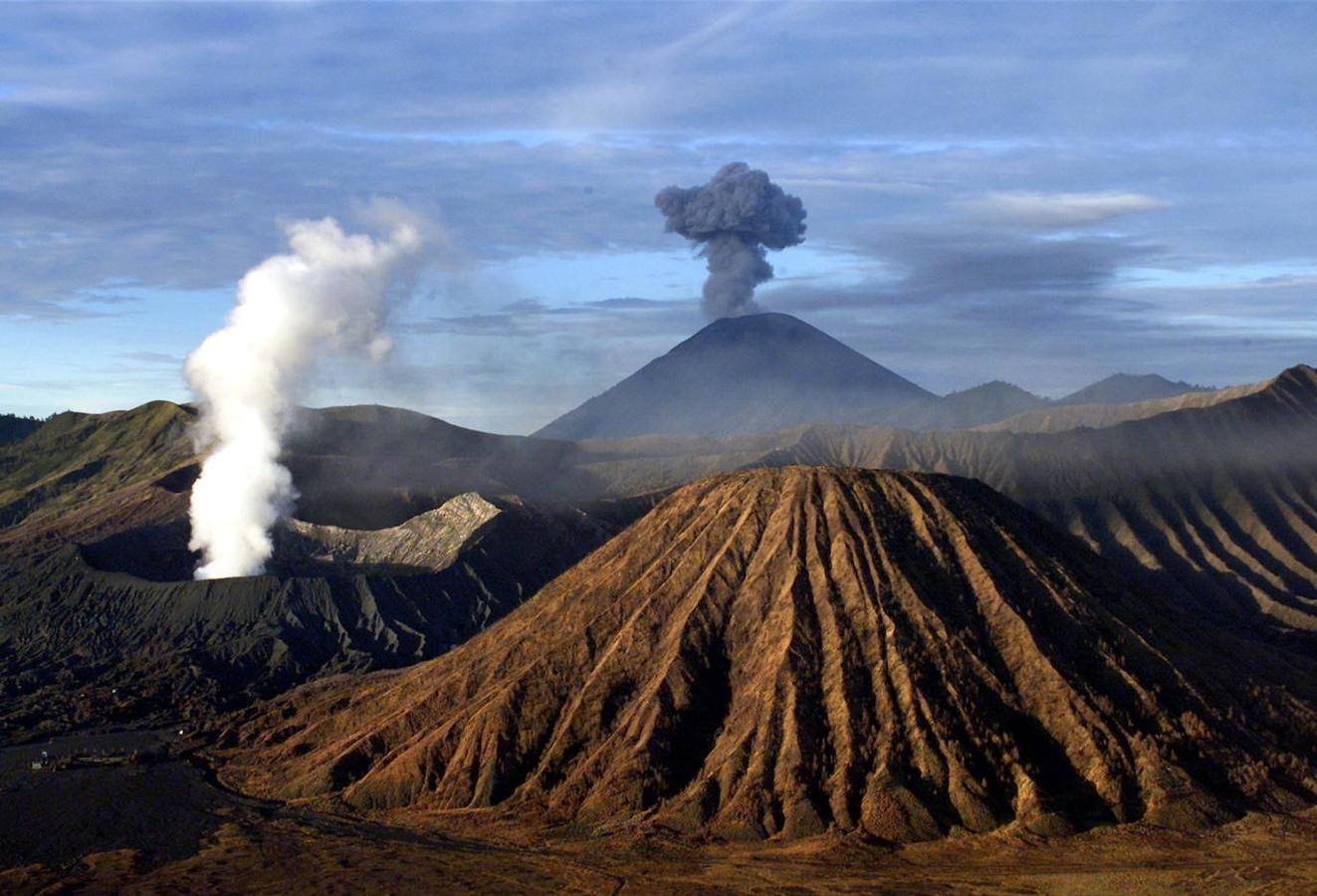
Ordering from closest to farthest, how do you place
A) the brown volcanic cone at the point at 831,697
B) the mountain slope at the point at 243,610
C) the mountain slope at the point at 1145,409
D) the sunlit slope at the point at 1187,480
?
1. the brown volcanic cone at the point at 831,697
2. the mountain slope at the point at 243,610
3. the sunlit slope at the point at 1187,480
4. the mountain slope at the point at 1145,409

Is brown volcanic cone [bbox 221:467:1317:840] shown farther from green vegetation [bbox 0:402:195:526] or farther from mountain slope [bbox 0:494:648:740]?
green vegetation [bbox 0:402:195:526]

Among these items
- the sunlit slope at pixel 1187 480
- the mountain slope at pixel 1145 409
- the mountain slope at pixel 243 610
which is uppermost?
the mountain slope at pixel 1145 409

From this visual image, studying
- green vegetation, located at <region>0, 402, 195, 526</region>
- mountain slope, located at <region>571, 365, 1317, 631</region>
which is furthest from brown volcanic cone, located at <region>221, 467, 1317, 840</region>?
green vegetation, located at <region>0, 402, 195, 526</region>

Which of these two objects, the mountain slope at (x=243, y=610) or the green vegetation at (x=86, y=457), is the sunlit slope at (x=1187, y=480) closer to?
the mountain slope at (x=243, y=610)

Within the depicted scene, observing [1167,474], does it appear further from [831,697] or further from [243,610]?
[831,697]

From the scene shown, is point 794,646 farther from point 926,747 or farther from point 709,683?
point 926,747

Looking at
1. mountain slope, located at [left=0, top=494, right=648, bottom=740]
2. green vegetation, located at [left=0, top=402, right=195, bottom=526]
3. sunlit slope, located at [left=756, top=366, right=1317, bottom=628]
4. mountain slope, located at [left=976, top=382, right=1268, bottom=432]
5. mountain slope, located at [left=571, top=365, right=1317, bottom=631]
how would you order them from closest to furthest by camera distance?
mountain slope, located at [left=0, top=494, right=648, bottom=740] → mountain slope, located at [left=571, top=365, right=1317, bottom=631] → sunlit slope, located at [left=756, top=366, right=1317, bottom=628] → green vegetation, located at [left=0, top=402, right=195, bottom=526] → mountain slope, located at [left=976, top=382, right=1268, bottom=432]

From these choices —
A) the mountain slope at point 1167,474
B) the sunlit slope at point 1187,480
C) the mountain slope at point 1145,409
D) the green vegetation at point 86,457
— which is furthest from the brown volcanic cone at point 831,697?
the mountain slope at point 1145,409

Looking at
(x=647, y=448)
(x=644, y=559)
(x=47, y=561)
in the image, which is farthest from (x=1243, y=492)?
(x=47, y=561)
